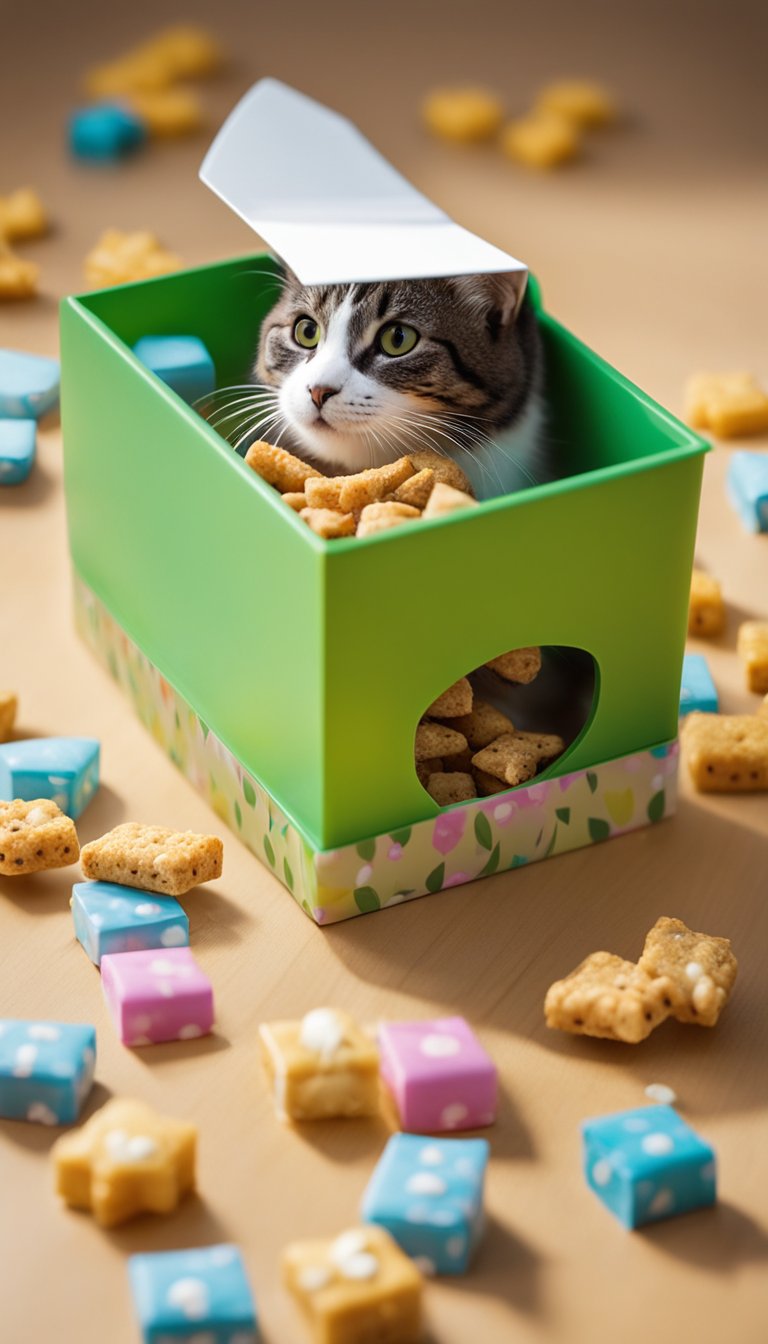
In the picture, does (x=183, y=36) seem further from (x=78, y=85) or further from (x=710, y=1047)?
(x=710, y=1047)

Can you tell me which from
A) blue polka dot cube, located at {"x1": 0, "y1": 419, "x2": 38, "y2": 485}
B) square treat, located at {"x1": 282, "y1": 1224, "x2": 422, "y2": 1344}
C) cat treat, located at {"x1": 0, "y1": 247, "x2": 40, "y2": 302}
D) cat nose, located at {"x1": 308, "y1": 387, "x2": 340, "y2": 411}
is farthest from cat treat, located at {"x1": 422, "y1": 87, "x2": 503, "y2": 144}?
square treat, located at {"x1": 282, "y1": 1224, "x2": 422, "y2": 1344}

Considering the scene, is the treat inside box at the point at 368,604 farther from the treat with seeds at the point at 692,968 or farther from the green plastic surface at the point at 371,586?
the treat with seeds at the point at 692,968

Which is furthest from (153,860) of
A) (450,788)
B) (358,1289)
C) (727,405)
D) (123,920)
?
(727,405)

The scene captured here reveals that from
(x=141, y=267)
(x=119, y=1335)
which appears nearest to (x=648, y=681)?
(x=119, y=1335)

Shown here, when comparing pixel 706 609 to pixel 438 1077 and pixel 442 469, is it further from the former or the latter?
pixel 438 1077

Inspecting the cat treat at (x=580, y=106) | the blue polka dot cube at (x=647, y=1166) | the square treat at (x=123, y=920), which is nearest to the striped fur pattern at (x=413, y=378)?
the square treat at (x=123, y=920)

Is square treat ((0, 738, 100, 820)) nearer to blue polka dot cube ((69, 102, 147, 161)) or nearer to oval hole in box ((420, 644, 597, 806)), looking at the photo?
oval hole in box ((420, 644, 597, 806))
